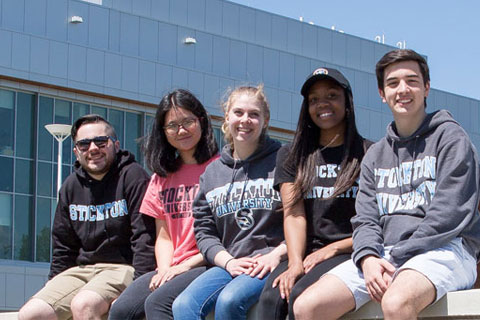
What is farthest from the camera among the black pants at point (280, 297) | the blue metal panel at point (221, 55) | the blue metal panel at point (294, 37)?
the blue metal panel at point (294, 37)

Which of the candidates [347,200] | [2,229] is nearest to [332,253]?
[347,200]

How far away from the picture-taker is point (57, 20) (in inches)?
1289

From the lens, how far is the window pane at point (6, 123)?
3080 cm

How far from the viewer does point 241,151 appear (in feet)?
21.0

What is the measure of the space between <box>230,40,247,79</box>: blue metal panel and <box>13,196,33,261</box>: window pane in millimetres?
9937

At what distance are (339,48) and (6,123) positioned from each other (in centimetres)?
1883

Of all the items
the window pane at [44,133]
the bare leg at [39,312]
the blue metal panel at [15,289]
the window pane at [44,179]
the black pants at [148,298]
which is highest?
the window pane at [44,133]

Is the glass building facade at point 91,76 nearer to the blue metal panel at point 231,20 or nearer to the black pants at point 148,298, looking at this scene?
the blue metal panel at point 231,20

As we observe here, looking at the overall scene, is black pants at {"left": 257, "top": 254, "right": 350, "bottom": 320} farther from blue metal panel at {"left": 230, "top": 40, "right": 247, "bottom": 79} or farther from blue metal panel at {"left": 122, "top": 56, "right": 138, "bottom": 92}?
blue metal panel at {"left": 230, "top": 40, "right": 247, "bottom": 79}

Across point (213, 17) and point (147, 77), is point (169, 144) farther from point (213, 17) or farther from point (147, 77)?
point (213, 17)

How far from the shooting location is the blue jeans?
18.3 feet

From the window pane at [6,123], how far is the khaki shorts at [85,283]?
24.4m

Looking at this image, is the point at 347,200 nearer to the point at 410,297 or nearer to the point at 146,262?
the point at 410,297

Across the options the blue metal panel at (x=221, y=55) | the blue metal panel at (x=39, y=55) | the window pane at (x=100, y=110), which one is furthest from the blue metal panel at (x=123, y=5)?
the blue metal panel at (x=39, y=55)
